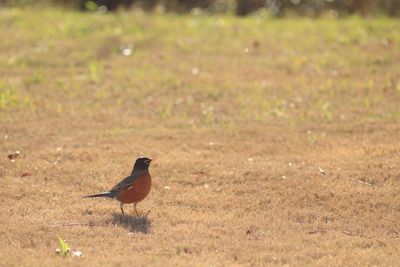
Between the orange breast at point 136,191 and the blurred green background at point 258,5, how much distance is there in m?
9.60

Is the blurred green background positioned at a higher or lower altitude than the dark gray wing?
lower

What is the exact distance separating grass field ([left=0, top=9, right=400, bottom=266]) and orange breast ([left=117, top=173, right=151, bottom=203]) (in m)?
0.20

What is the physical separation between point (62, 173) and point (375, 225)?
11.0 ft

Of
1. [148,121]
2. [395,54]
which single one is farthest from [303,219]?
[395,54]

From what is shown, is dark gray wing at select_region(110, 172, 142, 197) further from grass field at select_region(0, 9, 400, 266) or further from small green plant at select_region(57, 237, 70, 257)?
small green plant at select_region(57, 237, 70, 257)

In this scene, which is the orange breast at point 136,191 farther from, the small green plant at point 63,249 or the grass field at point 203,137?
the small green plant at point 63,249

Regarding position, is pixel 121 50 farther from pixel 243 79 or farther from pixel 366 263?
pixel 366 263

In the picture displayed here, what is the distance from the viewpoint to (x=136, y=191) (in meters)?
7.47

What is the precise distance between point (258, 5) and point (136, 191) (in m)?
10.5

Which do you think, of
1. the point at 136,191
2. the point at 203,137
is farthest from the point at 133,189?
the point at 203,137

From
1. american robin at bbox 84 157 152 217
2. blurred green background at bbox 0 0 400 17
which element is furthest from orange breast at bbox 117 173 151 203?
blurred green background at bbox 0 0 400 17

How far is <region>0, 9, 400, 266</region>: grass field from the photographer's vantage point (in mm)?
6988

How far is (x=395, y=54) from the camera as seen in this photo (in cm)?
1346

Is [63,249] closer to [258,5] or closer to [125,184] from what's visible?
[125,184]
